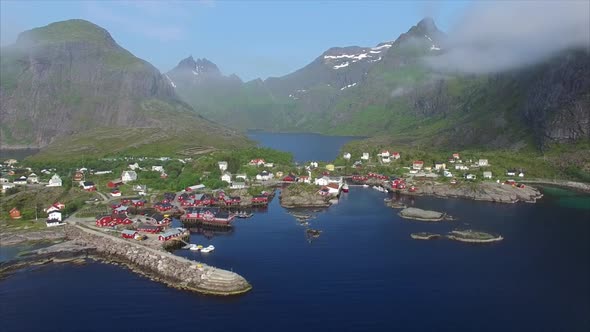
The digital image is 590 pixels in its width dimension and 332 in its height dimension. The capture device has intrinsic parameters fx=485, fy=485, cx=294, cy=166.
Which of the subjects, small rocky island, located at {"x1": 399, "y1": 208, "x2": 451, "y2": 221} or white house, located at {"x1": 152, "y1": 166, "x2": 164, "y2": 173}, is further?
white house, located at {"x1": 152, "y1": 166, "x2": 164, "y2": 173}

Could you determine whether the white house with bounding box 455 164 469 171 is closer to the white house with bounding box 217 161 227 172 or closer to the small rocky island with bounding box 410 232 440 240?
the white house with bounding box 217 161 227 172

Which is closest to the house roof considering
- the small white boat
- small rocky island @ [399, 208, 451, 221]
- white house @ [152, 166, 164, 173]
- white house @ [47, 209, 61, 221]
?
the small white boat

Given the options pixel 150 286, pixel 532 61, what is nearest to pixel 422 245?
pixel 150 286

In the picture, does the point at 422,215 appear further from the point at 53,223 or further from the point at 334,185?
the point at 53,223

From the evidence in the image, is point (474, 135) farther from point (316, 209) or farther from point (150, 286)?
point (150, 286)

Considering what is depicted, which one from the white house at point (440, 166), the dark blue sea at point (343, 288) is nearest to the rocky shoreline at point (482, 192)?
the white house at point (440, 166)

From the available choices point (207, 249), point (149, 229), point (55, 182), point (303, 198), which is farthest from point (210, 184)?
point (207, 249)
